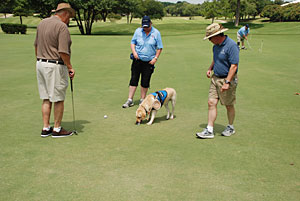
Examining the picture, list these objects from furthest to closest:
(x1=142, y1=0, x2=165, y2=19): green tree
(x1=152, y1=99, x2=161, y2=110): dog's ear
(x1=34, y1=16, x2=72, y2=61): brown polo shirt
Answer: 1. (x1=142, y1=0, x2=165, y2=19): green tree
2. (x1=152, y1=99, x2=161, y2=110): dog's ear
3. (x1=34, y1=16, x2=72, y2=61): brown polo shirt

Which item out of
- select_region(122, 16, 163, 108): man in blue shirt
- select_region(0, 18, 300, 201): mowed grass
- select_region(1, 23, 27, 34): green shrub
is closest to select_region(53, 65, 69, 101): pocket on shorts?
select_region(0, 18, 300, 201): mowed grass

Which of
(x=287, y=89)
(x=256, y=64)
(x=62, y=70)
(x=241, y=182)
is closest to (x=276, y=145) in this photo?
(x=241, y=182)

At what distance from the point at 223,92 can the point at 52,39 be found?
10.5 feet

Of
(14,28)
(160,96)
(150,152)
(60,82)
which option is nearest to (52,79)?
(60,82)

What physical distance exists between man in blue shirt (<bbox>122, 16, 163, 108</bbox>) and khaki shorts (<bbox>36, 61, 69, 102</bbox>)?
2.67 metres

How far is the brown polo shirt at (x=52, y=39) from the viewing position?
509 cm

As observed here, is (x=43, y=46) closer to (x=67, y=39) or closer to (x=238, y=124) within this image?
(x=67, y=39)

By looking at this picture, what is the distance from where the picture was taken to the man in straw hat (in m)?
5.34

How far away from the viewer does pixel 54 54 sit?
5.23m

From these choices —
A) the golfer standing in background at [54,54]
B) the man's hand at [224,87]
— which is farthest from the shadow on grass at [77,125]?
the man's hand at [224,87]

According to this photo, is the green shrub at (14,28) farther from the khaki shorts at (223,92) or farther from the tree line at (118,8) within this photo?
the khaki shorts at (223,92)

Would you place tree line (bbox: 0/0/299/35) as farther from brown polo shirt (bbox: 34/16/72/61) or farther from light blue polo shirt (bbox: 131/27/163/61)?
brown polo shirt (bbox: 34/16/72/61)

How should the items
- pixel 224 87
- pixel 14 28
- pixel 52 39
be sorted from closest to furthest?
1. pixel 52 39
2. pixel 224 87
3. pixel 14 28

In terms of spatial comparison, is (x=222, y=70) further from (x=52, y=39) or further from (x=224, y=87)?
(x=52, y=39)
